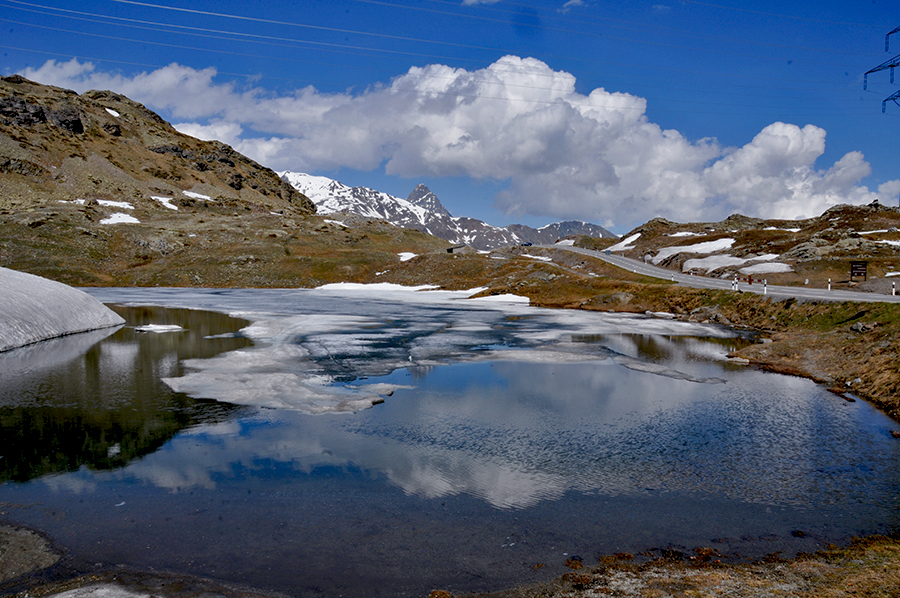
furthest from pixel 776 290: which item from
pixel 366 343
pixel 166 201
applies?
pixel 166 201

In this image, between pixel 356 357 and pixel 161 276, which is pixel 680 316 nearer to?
pixel 356 357

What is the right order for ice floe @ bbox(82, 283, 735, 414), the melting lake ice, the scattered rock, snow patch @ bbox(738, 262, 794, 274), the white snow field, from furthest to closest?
snow patch @ bbox(738, 262, 794, 274) < the white snow field < ice floe @ bbox(82, 283, 735, 414) < the melting lake ice < the scattered rock

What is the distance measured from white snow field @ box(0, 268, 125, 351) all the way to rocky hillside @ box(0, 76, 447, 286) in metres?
65.3

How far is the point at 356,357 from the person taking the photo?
111 ft

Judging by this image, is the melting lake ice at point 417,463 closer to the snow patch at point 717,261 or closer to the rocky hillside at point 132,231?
the snow patch at point 717,261

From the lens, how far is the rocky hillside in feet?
358

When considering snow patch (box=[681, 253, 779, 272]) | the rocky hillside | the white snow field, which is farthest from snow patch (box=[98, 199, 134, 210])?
snow patch (box=[681, 253, 779, 272])

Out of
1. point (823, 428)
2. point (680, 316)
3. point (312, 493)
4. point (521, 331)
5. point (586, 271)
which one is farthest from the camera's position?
point (586, 271)

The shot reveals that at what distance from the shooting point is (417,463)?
1634cm

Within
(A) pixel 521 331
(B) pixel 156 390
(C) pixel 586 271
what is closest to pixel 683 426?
(B) pixel 156 390

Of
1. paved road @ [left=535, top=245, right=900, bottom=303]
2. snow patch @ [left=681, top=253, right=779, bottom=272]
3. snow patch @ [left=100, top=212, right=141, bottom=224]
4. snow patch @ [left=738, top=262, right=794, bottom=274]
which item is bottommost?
paved road @ [left=535, top=245, right=900, bottom=303]

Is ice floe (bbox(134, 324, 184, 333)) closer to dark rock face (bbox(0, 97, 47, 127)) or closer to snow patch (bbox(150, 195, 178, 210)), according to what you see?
snow patch (bbox(150, 195, 178, 210))

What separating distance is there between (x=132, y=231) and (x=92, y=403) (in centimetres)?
12081

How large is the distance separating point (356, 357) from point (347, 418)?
511 inches
